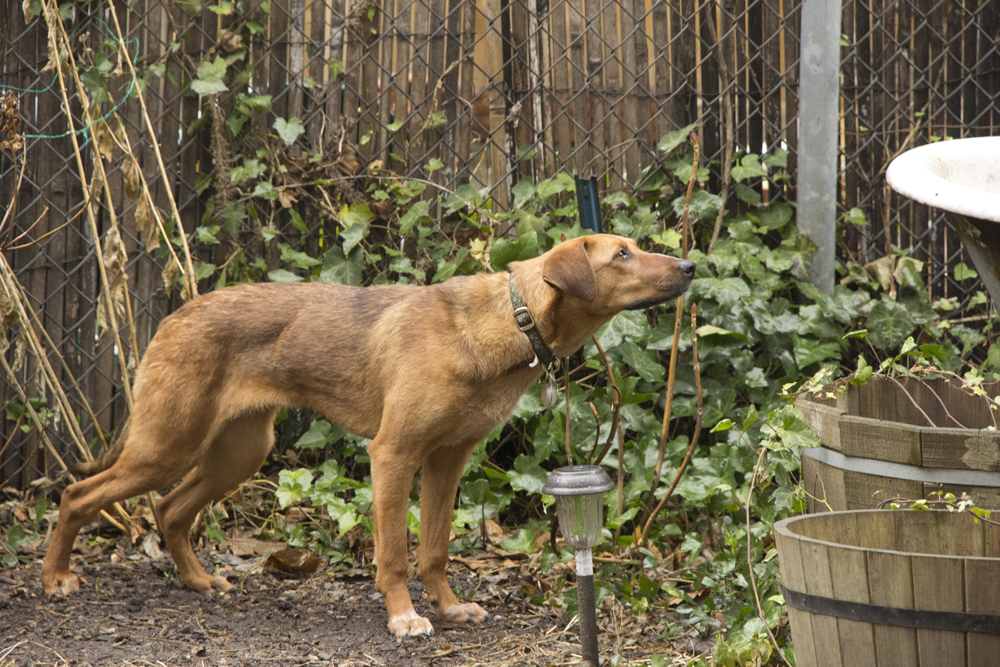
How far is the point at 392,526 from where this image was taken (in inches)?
142

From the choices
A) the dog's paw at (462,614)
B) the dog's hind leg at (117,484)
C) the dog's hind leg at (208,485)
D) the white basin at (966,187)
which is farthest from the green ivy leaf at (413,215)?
the white basin at (966,187)

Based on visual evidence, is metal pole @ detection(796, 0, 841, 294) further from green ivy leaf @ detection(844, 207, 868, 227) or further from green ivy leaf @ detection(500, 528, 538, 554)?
green ivy leaf @ detection(500, 528, 538, 554)

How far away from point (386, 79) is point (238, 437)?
2406 mm

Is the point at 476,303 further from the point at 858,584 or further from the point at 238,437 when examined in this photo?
the point at 858,584

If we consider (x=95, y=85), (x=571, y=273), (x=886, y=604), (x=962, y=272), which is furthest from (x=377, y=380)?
(x=962, y=272)

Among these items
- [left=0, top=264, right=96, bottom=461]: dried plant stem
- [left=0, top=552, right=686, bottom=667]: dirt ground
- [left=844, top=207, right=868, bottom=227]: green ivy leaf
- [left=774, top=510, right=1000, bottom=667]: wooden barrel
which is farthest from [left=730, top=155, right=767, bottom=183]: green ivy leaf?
[left=0, top=264, right=96, bottom=461]: dried plant stem

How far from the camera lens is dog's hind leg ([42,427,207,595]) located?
12.9 ft

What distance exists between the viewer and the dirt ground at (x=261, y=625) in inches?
132

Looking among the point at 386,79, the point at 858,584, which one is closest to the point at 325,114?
the point at 386,79

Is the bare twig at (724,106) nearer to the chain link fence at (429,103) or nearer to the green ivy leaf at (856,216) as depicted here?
the chain link fence at (429,103)

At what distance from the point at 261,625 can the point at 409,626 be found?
0.70 m

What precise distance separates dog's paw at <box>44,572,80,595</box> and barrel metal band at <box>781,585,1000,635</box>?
331 centimetres

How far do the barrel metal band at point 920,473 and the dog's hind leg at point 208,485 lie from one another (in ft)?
8.70

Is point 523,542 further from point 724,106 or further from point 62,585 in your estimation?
point 724,106
